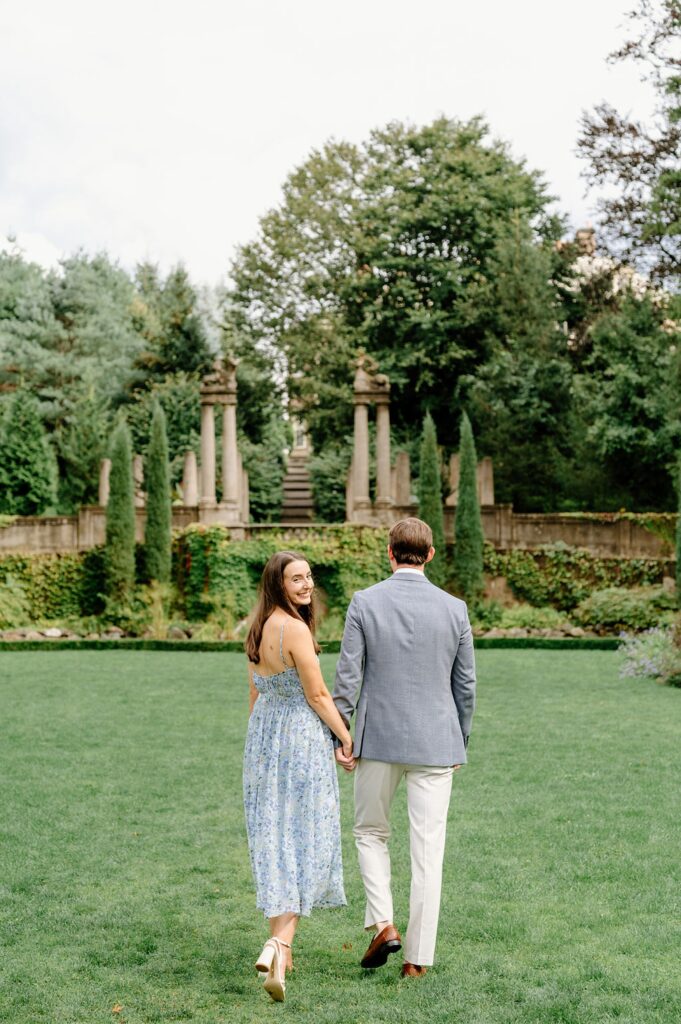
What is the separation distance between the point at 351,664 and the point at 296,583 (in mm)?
422

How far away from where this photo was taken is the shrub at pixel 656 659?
1638 centimetres

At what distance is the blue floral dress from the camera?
4949 millimetres

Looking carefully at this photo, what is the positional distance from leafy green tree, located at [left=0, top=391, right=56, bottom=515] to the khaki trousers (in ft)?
89.0

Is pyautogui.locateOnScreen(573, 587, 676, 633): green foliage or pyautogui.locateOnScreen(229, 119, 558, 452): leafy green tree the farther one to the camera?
pyautogui.locateOnScreen(229, 119, 558, 452): leafy green tree

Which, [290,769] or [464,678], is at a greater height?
[464,678]

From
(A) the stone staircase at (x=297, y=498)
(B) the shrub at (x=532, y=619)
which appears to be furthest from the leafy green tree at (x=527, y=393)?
(A) the stone staircase at (x=297, y=498)

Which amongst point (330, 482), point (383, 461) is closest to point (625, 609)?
point (383, 461)

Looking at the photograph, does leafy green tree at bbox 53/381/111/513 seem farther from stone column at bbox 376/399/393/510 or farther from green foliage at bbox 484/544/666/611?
green foliage at bbox 484/544/666/611

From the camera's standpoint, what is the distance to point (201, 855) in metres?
7.27

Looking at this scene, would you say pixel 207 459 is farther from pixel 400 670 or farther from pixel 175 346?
pixel 400 670

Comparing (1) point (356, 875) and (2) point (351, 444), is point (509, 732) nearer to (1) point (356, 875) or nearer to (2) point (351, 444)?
(1) point (356, 875)

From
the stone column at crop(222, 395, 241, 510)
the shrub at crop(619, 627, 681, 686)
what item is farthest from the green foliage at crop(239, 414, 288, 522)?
the shrub at crop(619, 627, 681, 686)

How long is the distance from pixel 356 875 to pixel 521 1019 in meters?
2.52

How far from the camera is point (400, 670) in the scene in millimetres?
5004
